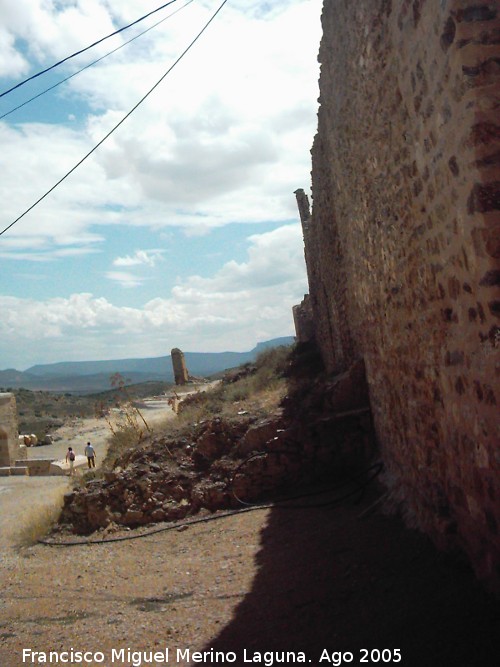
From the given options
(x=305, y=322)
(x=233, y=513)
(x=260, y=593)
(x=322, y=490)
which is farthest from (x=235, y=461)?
(x=305, y=322)

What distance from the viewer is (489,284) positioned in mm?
3072

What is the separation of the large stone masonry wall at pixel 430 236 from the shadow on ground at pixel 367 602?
0.25 m

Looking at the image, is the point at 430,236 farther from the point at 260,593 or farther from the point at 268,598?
the point at 260,593

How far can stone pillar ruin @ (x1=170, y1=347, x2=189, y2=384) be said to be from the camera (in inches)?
1288

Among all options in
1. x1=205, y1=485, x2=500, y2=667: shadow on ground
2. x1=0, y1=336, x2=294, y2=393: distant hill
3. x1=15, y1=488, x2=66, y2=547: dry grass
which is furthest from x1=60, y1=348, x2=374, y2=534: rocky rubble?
x1=0, y1=336, x2=294, y2=393: distant hill

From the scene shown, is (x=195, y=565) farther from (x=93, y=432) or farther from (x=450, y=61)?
(x=93, y=432)

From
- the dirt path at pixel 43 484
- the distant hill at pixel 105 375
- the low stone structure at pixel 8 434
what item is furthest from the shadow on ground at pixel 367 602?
the distant hill at pixel 105 375

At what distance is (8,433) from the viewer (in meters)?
22.7

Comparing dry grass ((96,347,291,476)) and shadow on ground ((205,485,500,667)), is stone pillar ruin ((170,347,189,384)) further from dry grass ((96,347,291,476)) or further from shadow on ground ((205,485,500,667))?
shadow on ground ((205,485,500,667))

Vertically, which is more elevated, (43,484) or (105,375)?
(105,375)

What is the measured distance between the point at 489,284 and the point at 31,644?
4754mm

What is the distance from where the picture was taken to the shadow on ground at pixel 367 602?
3439mm

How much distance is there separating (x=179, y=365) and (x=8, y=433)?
38.9 ft

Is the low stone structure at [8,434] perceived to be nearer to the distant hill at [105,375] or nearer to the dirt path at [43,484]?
the dirt path at [43,484]
